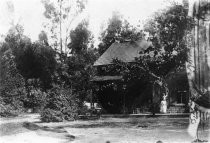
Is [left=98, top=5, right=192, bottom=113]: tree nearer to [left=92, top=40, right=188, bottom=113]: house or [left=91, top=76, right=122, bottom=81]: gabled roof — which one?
[left=92, top=40, right=188, bottom=113]: house

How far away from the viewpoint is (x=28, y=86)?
4556cm

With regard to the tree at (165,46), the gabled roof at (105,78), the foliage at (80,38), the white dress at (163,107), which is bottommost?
the white dress at (163,107)

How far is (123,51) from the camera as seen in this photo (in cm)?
3572

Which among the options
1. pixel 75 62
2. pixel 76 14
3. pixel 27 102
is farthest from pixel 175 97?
pixel 27 102

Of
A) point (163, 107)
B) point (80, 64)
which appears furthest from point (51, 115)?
point (163, 107)

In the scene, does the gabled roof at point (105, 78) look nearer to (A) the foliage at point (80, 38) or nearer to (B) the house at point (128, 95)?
(B) the house at point (128, 95)

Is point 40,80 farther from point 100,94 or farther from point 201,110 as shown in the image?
point 201,110

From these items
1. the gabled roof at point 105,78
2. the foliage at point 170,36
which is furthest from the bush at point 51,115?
the gabled roof at point 105,78

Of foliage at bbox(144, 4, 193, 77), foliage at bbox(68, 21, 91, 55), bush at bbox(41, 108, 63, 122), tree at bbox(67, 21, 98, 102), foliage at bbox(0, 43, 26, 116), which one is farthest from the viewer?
foliage at bbox(68, 21, 91, 55)

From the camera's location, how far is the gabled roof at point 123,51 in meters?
34.5

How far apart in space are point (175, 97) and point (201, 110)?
1955cm

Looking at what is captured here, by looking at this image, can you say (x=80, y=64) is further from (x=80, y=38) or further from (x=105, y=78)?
(x=80, y=38)

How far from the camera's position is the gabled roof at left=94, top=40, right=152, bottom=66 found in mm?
34500

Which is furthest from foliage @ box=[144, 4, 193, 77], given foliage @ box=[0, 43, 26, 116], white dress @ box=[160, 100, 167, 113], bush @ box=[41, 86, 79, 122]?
foliage @ box=[0, 43, 26, 116]
